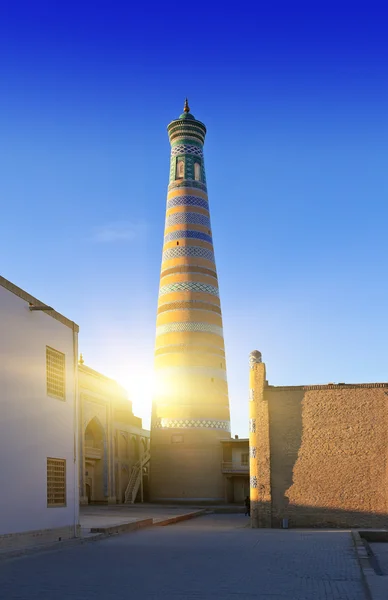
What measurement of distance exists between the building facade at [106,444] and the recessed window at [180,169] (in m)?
10.2

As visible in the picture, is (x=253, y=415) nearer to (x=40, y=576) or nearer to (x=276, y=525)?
(x=276, y=525)

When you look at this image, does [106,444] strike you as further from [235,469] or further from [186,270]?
[186,270]

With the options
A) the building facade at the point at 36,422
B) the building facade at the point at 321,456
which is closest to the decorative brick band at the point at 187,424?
the building facade at the point at 321,456

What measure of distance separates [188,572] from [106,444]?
1005 inches

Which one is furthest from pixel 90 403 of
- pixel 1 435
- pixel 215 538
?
pixel 1 435

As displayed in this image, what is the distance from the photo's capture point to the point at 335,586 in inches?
338

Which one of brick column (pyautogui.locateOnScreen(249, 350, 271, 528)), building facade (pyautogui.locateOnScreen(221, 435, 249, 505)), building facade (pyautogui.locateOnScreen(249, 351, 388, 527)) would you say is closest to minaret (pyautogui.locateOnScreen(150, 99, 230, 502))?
building facade (pyautogui.locateOnScreen(221, 435, 249, 505))

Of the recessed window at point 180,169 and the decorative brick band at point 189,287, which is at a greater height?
the recessed window at point 180,169

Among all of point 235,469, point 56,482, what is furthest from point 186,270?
point 56,482

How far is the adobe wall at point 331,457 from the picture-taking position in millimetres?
20906

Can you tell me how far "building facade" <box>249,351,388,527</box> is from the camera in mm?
20938

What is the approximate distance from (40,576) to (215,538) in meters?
7.39

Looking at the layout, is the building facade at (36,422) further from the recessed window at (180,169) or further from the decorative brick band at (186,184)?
the recessed window at (180,169)

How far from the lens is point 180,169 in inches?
1469
